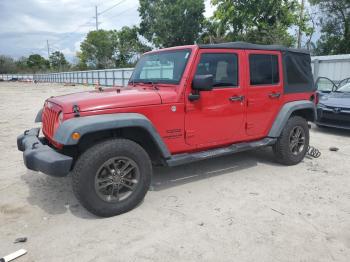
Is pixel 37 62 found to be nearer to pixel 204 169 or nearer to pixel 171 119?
pixel 204 169

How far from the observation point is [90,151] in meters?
3.59

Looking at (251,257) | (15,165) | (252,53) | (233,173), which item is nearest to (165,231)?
(251,257)

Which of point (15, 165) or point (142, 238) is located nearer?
point (142, 238)

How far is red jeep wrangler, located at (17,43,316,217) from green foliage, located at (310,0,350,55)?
89.2 ft

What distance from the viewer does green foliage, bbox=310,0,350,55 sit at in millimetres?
28672

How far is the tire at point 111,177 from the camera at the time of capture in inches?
140

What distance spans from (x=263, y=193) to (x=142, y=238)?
1891mm

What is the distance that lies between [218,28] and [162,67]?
27335 mm

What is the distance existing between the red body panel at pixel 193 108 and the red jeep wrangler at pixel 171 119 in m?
0.01

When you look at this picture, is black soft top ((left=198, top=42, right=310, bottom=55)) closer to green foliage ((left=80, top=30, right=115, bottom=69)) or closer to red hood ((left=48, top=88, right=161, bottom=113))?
red hood ((left=48, top=88, right=161, bottom=113))

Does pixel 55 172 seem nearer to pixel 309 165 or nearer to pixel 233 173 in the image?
pixel 233 173

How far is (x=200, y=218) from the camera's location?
3.77m

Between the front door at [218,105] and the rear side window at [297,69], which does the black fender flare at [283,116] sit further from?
the front door at [218,105]

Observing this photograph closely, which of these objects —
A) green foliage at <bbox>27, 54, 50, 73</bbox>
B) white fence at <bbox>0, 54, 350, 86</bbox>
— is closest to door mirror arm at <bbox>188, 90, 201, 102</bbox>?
white fence at <bbox>0, 54, 350, 86</bbox>
